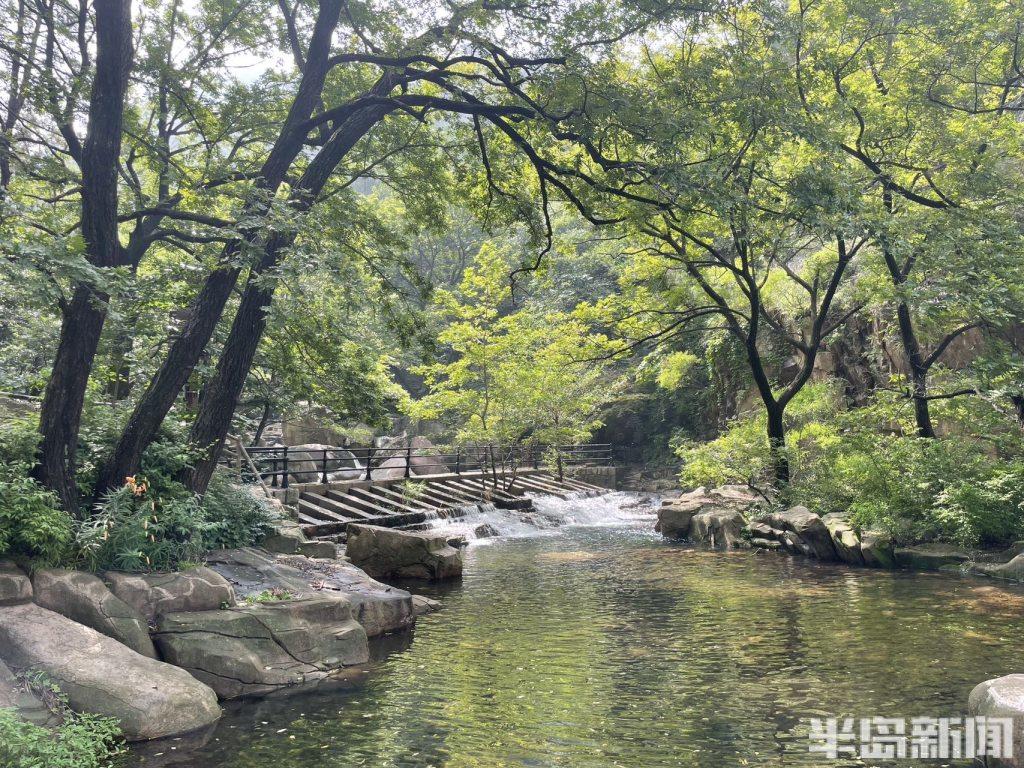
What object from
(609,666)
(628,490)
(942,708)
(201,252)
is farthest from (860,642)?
Result: (628,490)

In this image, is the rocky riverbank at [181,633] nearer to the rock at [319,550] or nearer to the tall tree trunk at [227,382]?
the tall tree trunk at [227,382]

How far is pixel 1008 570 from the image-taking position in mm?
10844

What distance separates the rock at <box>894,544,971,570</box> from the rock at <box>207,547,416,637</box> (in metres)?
8.67

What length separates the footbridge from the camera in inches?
656

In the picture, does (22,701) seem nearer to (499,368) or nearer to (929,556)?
(929,556)

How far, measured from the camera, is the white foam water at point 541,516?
19.0m

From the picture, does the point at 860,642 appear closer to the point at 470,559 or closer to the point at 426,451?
the point at 470,559

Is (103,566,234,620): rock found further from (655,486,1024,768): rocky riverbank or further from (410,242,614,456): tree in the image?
(410,242,614,456): tree

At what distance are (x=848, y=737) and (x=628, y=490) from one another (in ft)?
84.4

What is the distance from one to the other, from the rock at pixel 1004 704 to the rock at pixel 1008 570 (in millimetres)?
6435

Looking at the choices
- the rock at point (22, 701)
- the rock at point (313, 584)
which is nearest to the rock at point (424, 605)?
the rock at point (313, 584)

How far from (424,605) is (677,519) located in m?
9.49

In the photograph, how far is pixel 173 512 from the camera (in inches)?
316

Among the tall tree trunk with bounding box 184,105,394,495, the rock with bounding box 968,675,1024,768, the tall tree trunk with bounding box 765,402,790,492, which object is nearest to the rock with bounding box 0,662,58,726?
the tall tree trunk with bounding box 184,105,394,495
